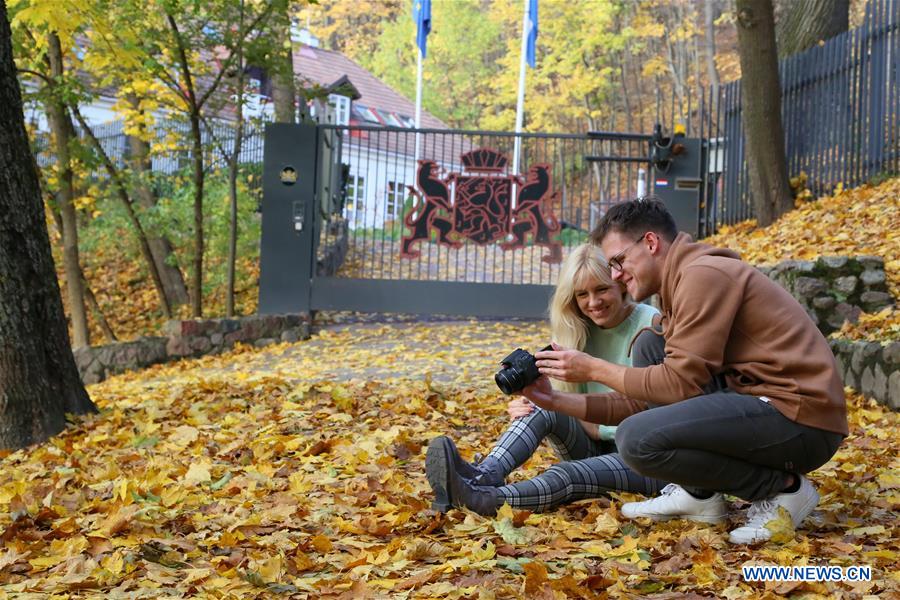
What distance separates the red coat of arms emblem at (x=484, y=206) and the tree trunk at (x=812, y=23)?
4.10 meters

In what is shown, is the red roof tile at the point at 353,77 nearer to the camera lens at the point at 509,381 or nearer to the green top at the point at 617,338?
the green top at the point at 617,338

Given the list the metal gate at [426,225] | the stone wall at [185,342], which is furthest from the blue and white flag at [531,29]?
the stone wall at [185,342]

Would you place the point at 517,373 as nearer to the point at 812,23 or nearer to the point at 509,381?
the point at 509,381

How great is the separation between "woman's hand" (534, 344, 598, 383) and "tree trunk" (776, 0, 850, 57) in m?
11.3

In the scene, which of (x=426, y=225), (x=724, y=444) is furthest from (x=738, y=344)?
(x=426, y=225)

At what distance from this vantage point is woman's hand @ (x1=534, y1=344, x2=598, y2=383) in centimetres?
337

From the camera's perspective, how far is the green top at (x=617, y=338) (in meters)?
4.02

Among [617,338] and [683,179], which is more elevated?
[683,179]

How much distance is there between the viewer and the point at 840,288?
24.7ft

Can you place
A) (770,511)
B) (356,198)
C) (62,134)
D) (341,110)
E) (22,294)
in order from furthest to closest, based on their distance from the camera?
(341,110) → (356,198) → (62,134) → (22,294) → (770,511)

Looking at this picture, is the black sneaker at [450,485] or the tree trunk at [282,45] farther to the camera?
the tree trunk at [282,45]

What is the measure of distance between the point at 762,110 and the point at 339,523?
9.66 meters
